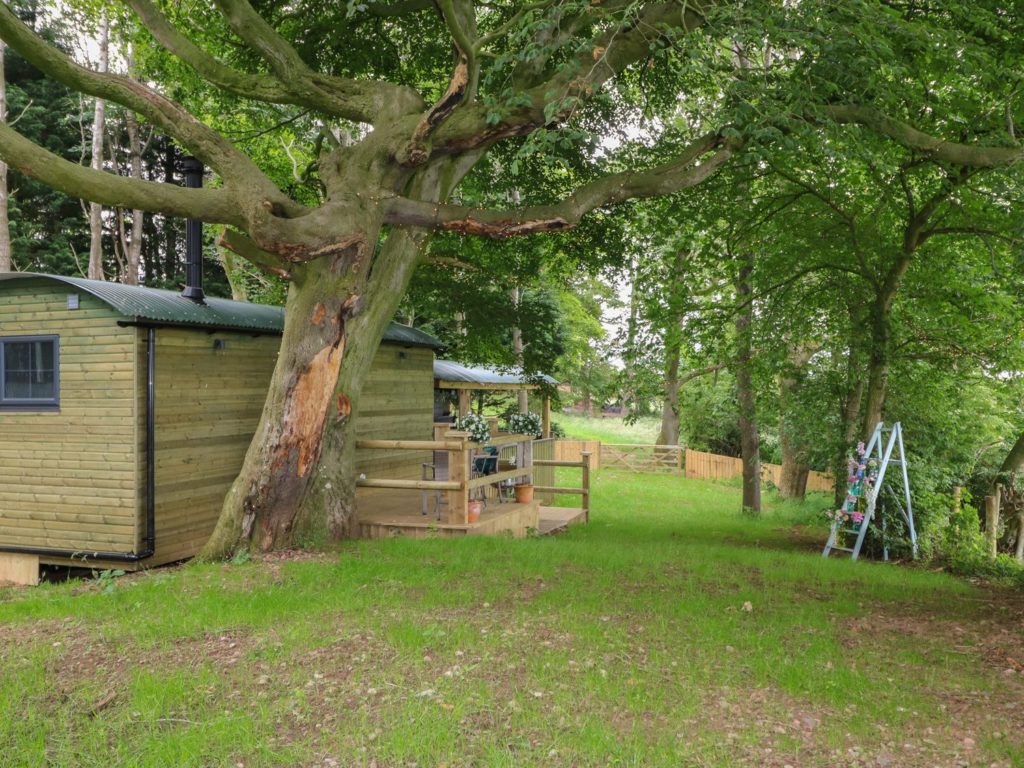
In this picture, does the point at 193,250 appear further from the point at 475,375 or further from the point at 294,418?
the point at 475,375

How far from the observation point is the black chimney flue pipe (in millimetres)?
9523

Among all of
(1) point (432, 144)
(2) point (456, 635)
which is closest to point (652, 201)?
(1) point (432, 144)

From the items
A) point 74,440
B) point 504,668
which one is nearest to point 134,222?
point 74,440

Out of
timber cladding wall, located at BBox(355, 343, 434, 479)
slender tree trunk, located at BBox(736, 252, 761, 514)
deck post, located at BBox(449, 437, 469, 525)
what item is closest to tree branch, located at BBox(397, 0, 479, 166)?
deck post, located at BBox(449, 437, 469, 525)

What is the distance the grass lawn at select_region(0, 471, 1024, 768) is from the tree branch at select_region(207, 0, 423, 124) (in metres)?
4.74

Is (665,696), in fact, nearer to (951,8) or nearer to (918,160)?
(951,8)

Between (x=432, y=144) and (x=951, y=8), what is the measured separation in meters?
4.83

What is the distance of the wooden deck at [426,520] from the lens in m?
9.38

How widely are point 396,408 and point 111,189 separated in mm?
6932

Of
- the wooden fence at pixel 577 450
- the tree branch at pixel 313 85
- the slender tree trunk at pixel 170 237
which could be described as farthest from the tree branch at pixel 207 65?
the wooden fence at pixel 577 450

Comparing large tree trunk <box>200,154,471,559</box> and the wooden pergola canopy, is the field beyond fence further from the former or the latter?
large tree trunk <box>200,154,471,559</box>

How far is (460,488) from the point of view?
927 cm

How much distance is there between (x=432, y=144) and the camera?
26.2 ft

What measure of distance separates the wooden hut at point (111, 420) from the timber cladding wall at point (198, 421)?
0.6 inches
